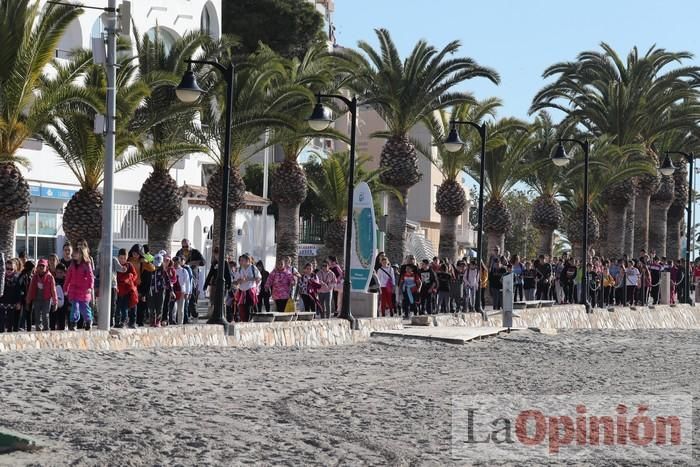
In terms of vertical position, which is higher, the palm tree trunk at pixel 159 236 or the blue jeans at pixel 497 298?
the palm tree trunk at pixel 159 236

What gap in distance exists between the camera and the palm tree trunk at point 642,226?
177 feet

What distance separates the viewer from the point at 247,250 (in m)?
49.6

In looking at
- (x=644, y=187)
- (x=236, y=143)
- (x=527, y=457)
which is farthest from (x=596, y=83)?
(x=527, y=457)

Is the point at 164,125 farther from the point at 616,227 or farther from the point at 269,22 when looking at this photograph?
the point at 269,22

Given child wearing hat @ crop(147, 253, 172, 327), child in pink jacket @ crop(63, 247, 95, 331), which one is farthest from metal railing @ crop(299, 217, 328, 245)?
child in pink jacket @ crop(63, 247, 95, 331)

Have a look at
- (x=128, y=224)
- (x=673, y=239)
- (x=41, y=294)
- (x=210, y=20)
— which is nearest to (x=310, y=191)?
(x=210, y=20)

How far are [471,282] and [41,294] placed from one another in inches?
547

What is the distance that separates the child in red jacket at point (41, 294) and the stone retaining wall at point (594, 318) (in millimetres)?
10339

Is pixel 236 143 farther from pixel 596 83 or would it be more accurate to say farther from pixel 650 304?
pixel 596 83

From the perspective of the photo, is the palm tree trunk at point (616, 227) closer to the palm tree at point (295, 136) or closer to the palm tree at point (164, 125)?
the palm tree at point (295, 136)

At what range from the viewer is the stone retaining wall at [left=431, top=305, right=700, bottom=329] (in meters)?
29.7

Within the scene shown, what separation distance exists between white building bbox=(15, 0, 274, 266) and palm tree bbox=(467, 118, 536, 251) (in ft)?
29.2

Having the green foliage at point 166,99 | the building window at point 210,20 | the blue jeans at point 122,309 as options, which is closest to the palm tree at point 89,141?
the green foliage at point 166,99

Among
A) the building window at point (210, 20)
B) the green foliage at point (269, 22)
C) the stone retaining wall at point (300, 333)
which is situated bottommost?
the stone retaining wall at point (300, 333)
